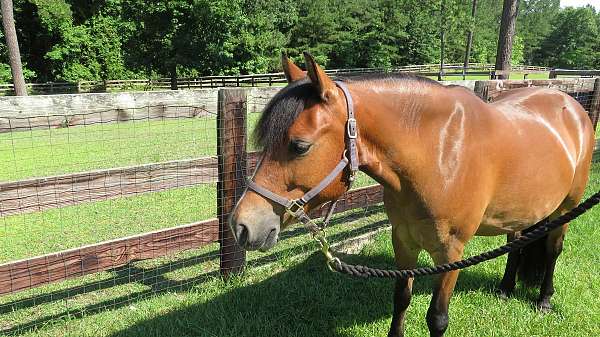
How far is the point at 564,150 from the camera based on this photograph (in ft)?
10.5

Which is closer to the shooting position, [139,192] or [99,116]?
[99,116]

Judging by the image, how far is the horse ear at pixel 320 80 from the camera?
5.93ft

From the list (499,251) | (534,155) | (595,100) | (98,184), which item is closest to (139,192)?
(98,184)

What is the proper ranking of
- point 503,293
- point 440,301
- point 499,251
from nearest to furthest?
point 499,251, point 440,301, point 503,293

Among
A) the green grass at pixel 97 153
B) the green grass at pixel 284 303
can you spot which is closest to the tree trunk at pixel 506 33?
the green grass at pixel 97 153

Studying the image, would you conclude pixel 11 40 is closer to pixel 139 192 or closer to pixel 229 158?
pixel 139 192

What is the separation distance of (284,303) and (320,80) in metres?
2.33

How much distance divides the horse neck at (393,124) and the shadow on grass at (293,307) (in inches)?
63.1

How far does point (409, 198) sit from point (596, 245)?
3719 millimetres

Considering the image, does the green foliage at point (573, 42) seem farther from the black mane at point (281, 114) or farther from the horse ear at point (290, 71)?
the black mane at point (281, 114)

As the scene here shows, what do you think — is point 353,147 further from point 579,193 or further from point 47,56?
point 47,56

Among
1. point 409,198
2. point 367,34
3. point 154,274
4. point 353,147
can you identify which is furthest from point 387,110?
point 367,34

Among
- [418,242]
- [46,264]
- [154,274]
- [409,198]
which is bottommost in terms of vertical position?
[154,274]

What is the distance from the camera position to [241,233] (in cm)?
196
